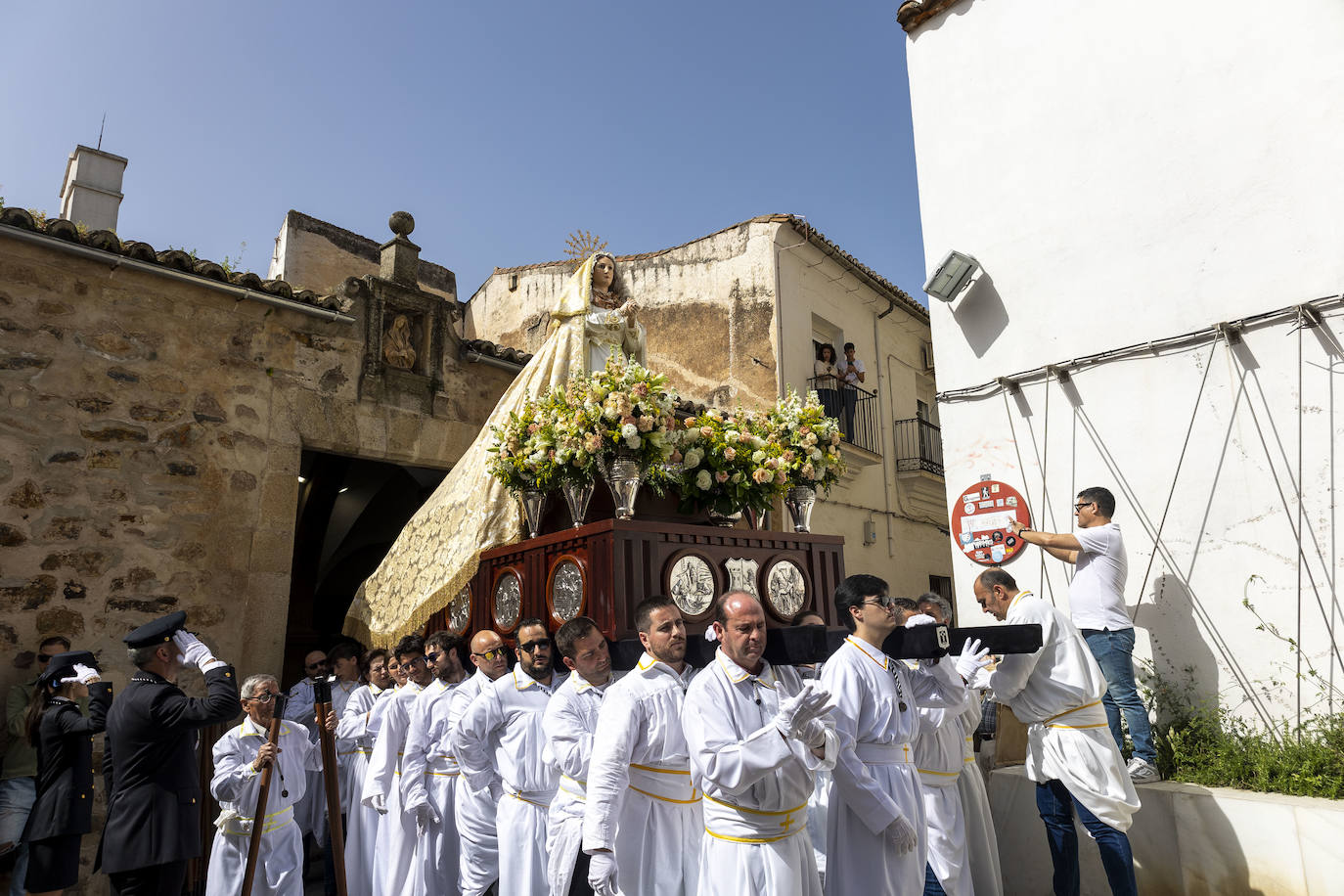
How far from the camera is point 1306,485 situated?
543 cm

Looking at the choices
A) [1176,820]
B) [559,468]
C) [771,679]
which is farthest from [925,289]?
[771,679]

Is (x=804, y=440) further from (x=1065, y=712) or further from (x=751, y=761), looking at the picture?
(x=751, y=761)

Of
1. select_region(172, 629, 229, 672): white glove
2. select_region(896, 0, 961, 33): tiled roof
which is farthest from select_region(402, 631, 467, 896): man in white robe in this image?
select_region(896, 0, 961, 33): tiled roof

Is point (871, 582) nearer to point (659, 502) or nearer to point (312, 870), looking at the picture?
point (659, 502)

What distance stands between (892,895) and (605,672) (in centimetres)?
158

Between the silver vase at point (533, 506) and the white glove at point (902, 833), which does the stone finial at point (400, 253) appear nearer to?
the silver vase at point (533, 506)

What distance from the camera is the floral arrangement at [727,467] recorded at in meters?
5.35

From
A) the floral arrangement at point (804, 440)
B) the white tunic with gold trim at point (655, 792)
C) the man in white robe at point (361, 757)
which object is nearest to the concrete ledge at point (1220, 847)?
the floral arrangement at point (804, 440)

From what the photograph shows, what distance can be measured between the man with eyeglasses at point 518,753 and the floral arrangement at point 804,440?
1849 millimetres

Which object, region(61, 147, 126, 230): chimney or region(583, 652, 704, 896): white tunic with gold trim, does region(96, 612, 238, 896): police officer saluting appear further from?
region(61, 147, 126, 230): chimney

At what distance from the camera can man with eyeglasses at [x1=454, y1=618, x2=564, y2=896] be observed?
15.2ft

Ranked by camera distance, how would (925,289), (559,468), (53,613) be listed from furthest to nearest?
(925,289) < (53,613) < (559,468)

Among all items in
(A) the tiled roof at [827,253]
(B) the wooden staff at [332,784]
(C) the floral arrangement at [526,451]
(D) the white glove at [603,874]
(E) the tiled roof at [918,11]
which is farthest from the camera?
(A) the tiled roof at [827,253]

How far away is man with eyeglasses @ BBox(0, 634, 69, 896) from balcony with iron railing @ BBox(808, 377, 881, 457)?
34.3 feet
